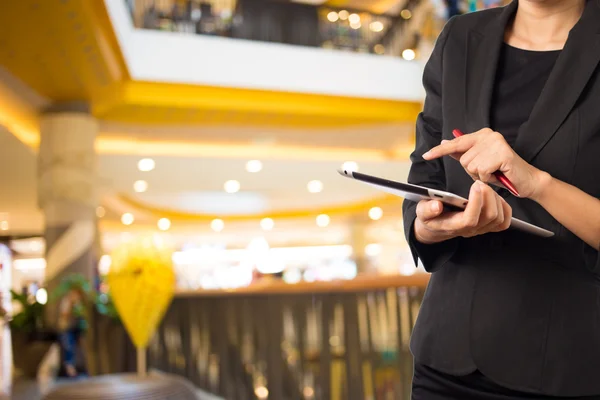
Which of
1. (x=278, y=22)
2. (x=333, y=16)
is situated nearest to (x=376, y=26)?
(x=333, y=16)

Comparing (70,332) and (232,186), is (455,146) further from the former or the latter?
(232,186)

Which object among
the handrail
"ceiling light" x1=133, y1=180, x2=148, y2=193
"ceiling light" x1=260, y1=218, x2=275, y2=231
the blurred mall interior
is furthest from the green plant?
"ceiling light" x1=260, y1=218, x2=275, y2=231

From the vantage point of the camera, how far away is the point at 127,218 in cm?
1678

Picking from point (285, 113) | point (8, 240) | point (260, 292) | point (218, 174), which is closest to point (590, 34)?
point (260, 292)

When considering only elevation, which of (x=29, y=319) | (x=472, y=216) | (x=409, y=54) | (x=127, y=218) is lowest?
(x=29, y=319)

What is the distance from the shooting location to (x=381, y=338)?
2994mm

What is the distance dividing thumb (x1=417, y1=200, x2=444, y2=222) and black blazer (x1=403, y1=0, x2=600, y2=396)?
4.0 inches

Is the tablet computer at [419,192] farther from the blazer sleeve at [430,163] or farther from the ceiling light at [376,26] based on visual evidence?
the ceiling light at [376,26]

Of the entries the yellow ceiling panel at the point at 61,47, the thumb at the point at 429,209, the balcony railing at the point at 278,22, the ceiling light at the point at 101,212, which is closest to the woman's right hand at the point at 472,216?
the thumb at the point at 429,209

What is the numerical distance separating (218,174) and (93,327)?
18.8 ft

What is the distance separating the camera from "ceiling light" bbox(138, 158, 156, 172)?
35.4 ft

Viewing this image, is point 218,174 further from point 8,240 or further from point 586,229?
point 586,229

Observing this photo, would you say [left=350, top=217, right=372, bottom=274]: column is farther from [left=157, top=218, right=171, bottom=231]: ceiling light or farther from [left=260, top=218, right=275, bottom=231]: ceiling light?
[left=157, top=218, right=171, bottom=231]: ceiling light

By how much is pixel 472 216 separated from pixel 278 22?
31.4 ft
